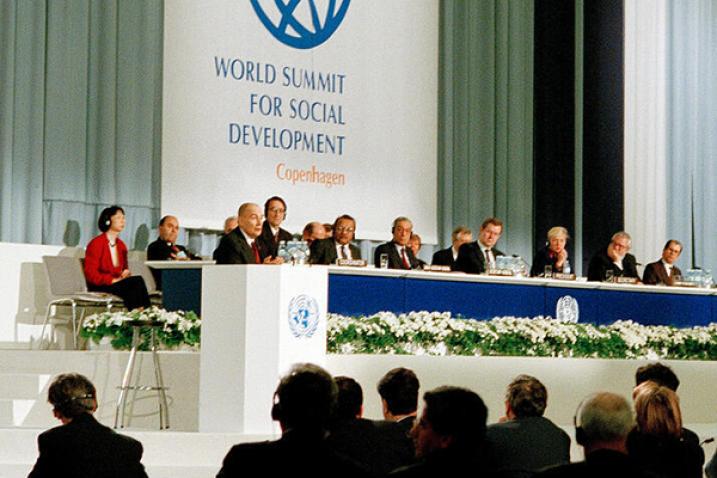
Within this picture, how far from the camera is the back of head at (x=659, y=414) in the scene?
447cm

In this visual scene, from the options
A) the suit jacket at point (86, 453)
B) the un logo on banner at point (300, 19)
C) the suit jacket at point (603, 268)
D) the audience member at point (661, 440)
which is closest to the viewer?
the suit jacket at point (86, 453)

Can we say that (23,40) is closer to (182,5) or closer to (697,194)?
(182,5)

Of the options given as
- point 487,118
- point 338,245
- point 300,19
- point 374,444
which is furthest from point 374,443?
point 487,118

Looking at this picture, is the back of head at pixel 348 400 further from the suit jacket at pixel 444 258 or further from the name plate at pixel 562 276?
the suit jacket at pixel 444 258

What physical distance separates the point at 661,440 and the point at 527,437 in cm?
43

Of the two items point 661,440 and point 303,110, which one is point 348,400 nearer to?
point 661,440

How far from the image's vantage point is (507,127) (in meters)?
15.5

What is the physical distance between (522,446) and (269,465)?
5.24 feet

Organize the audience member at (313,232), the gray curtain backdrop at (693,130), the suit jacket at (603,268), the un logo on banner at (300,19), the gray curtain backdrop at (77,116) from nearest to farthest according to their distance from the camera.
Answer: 1. the audience member at (313,232)
2. the gray curtain backdrop at (77,116)
3. the suit jacket at (603,268)
4. the un logo on banner at (300,19)
5. the gray curtain backdrop at (693,130)

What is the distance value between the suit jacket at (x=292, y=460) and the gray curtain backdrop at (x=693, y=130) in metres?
13.2

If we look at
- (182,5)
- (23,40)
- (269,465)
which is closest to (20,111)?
(23,40)

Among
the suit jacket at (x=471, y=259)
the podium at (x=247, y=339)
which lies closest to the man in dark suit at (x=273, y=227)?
the suit jacket at (x=471, y=259)

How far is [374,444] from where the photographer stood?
14.3 feet

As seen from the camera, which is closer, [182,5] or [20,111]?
[20,111]
